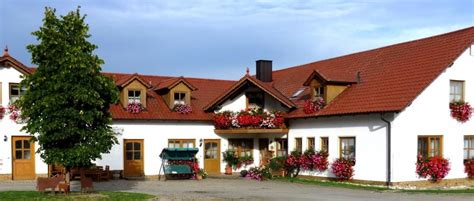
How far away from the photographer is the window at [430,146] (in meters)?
22.3

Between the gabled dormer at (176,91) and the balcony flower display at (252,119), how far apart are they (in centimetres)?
209

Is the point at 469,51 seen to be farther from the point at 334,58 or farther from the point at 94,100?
the point at 94,100

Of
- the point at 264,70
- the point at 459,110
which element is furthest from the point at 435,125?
the point at 264,70

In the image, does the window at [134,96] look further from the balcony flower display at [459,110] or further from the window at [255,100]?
the balcony flower display at [459,110]

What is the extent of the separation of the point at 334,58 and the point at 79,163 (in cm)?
1690

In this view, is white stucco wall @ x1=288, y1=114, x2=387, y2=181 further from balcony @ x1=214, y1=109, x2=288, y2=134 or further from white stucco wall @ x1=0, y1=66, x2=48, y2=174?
white stucco wall @ x1=0, y1=66, x2=48, y2=174

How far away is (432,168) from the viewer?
2175cm

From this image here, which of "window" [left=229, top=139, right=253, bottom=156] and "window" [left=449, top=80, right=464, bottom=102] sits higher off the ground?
"window" [left=449, top=80, right=464, bottom=102]

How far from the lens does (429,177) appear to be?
22047mm

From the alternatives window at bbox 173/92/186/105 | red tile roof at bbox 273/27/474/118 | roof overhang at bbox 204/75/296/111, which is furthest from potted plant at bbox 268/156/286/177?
window at bbox 173/92/186/105

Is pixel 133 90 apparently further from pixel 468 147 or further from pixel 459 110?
pixel 468 147

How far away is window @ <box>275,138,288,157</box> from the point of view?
28044 millimetres

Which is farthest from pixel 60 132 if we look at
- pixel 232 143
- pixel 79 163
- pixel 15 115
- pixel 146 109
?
pixel 232 143

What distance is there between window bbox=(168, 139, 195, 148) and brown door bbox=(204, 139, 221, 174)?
2.43 feet
